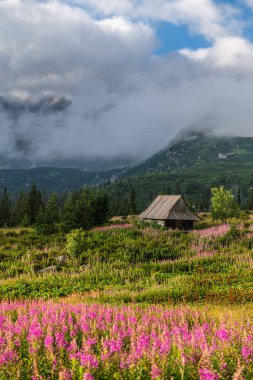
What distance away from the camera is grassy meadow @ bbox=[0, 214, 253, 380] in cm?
508

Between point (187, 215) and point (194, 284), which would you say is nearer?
point (194, 284)

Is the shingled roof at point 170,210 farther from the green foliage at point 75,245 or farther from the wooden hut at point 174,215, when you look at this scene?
the green foliage at point 75,245

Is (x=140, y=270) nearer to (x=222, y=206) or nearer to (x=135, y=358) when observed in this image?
(x=135, y=358)

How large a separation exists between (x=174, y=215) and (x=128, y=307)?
3218cm

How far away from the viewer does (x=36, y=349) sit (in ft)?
19.4

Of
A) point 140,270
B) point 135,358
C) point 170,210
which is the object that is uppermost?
point 135,358

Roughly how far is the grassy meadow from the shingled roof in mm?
3404

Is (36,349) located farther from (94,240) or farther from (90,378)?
(94,240)

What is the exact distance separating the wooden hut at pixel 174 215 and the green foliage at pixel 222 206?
4616mm

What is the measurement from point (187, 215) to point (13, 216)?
251 ft

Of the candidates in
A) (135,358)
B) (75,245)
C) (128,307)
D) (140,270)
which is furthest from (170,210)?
(135,358)

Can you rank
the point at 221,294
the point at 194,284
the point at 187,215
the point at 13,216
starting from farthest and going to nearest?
the point at 13,216, the point at 187,215, the point at 194,284, the point at 221,294

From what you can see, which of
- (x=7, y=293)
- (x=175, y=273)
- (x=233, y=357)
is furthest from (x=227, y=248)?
(x=233, y=357)

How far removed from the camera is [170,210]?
136ft
